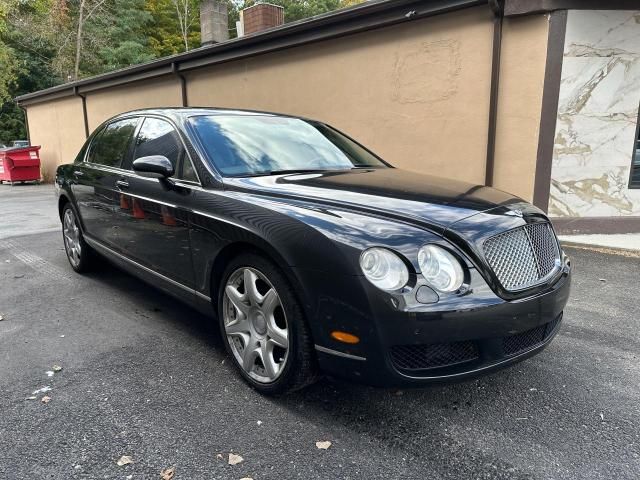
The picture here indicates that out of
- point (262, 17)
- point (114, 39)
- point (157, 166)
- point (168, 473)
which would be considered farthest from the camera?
point (114, 39)

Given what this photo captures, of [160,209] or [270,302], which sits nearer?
[270,302]

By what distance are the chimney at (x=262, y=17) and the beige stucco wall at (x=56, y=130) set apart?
6.99m

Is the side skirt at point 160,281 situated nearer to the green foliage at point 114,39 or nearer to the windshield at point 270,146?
the windshield at point 270,146

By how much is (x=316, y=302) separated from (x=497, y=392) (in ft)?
4.07

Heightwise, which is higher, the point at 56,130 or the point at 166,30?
the point at 166,30

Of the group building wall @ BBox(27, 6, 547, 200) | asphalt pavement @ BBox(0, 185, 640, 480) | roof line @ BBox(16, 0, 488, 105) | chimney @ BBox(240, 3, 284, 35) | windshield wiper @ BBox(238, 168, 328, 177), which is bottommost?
asphalt pavement @ BBox(0, 185, 640, 480)

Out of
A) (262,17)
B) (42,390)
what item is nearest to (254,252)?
(42,390)

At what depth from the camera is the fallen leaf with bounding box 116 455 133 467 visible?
7.07 feet

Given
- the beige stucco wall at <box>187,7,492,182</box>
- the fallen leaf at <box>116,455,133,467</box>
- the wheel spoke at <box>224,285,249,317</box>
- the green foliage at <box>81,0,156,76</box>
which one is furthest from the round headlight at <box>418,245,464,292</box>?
the green foliage at <box>81,0,156,76</box>

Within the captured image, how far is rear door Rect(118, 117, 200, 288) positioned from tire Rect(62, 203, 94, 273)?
1156 mm

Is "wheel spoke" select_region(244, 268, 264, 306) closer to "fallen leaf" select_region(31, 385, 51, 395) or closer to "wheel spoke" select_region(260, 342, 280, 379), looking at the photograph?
"wheel spoke" select_region(260, 342, 280, 379)

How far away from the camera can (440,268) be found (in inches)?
86.2

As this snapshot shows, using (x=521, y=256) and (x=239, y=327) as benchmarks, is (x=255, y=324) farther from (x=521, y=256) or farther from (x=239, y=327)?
(x=521, y=256)

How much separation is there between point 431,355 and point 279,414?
34.4 inches
